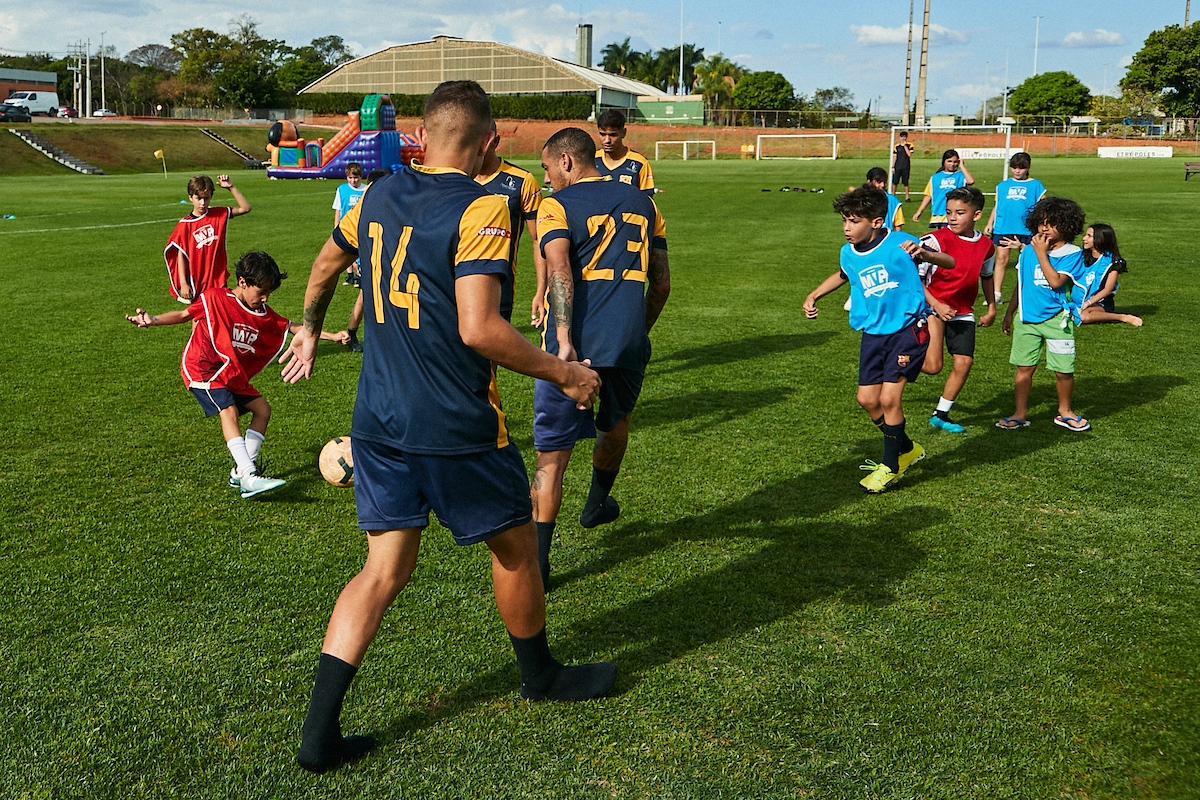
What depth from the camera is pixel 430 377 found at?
9.98 feet

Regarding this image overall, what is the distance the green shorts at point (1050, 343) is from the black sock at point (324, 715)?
6094mm

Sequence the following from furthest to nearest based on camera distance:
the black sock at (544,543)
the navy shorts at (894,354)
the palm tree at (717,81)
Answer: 1. the palm tree at (717,81)
2. the navy shorts at (894,354)
3. the black sock at (544,543)

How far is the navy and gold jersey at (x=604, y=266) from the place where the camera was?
4.70 meters

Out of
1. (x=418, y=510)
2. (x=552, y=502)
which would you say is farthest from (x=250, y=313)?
(x=418, y=510)

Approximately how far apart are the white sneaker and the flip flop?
5.89 meters

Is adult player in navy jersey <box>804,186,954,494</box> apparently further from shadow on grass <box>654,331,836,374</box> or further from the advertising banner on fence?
the advertising banner on fence

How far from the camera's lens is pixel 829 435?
727 cm

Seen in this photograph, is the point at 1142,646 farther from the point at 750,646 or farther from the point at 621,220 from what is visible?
the point at 621,220

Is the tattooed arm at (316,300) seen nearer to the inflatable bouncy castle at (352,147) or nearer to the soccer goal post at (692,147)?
the inflatable bouncy castle at (352,147)

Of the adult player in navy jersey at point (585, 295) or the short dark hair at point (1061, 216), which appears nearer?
the adult player in navy jersey at point (585, 295)

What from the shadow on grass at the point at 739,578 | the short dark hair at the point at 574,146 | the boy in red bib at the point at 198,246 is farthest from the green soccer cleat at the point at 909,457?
the boy in red bib at the point at 198,246

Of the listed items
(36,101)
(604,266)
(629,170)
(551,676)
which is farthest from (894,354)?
(36,101)

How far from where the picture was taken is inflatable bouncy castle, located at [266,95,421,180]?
37.7m

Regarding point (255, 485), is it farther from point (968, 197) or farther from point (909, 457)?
point (968, 197)
